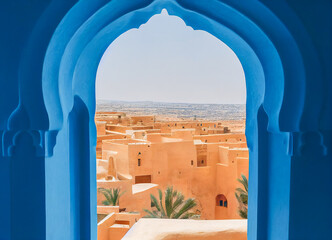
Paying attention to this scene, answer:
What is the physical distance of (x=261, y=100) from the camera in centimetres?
254

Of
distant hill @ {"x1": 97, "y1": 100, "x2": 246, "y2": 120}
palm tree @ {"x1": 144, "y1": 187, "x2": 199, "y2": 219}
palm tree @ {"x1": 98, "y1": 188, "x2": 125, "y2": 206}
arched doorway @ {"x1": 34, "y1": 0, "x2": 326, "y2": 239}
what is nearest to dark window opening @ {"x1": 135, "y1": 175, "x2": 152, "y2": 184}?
palm tree @ {"x1": 98, "y1": 188, "x2": 125, "y2": 206}

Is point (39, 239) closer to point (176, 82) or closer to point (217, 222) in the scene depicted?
point (217, 222)

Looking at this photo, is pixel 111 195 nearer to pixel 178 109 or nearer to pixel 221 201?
pixel 221 201

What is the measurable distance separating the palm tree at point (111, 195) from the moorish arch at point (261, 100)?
1129 centimetres

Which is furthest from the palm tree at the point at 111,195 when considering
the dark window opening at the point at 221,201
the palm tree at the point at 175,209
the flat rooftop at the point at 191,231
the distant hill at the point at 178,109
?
the distant hill at the point at 178,109

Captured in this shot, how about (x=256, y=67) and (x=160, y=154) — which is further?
(x=160, y=154)

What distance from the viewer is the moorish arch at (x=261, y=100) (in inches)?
81.6

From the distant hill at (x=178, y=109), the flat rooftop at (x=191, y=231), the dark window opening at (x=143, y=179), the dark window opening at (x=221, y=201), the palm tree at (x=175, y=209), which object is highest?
the distant hill at (x=178, y=109)

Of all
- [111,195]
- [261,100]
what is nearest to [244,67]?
[261,100]

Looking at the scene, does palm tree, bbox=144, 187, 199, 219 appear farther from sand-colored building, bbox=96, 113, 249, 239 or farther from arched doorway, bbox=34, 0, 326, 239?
arched doorway, bbox=34, 0, 326, 239

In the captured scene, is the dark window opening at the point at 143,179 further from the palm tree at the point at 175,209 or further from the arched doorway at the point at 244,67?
the arched doorway at the point at 244,67

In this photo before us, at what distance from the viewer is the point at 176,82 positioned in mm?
47469

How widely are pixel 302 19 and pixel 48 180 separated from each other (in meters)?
2.00

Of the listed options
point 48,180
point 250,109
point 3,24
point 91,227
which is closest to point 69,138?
point 48,180
